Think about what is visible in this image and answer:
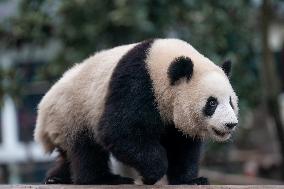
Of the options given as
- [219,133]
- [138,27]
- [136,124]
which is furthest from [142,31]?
[219,133]

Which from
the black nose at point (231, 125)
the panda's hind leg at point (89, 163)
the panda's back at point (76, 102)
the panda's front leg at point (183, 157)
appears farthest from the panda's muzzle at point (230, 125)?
the panda's hind leg at point (89, 163)

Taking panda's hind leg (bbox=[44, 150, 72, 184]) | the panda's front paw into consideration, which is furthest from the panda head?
panda's hind leg (bbox=[44, 150, 72, 184])

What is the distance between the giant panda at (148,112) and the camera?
14.2 feet

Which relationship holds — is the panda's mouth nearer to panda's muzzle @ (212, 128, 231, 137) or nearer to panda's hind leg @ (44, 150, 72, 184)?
panda's muzzle @ (212, 128, 231, 137)

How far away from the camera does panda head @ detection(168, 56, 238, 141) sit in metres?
4.25

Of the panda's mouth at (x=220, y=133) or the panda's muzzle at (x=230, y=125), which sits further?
the panda's mouth at (x=220, y=133)

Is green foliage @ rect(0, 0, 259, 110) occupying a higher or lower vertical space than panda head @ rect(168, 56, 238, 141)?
higher

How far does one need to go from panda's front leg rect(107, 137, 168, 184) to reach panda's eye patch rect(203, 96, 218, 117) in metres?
0.37

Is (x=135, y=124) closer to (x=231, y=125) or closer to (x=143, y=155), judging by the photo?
(x=143, y=155)

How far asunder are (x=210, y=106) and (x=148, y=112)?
0.36m

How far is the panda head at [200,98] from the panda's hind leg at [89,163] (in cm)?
64

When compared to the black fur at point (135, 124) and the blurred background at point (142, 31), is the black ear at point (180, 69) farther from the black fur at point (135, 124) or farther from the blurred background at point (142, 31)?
the blurred background at point (142, 31)

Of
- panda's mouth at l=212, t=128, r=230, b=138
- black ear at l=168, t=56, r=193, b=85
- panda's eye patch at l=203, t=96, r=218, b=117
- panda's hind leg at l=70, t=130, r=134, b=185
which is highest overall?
black ear at l=168, t=56, r=193, b=85

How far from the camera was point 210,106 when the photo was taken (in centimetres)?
427
